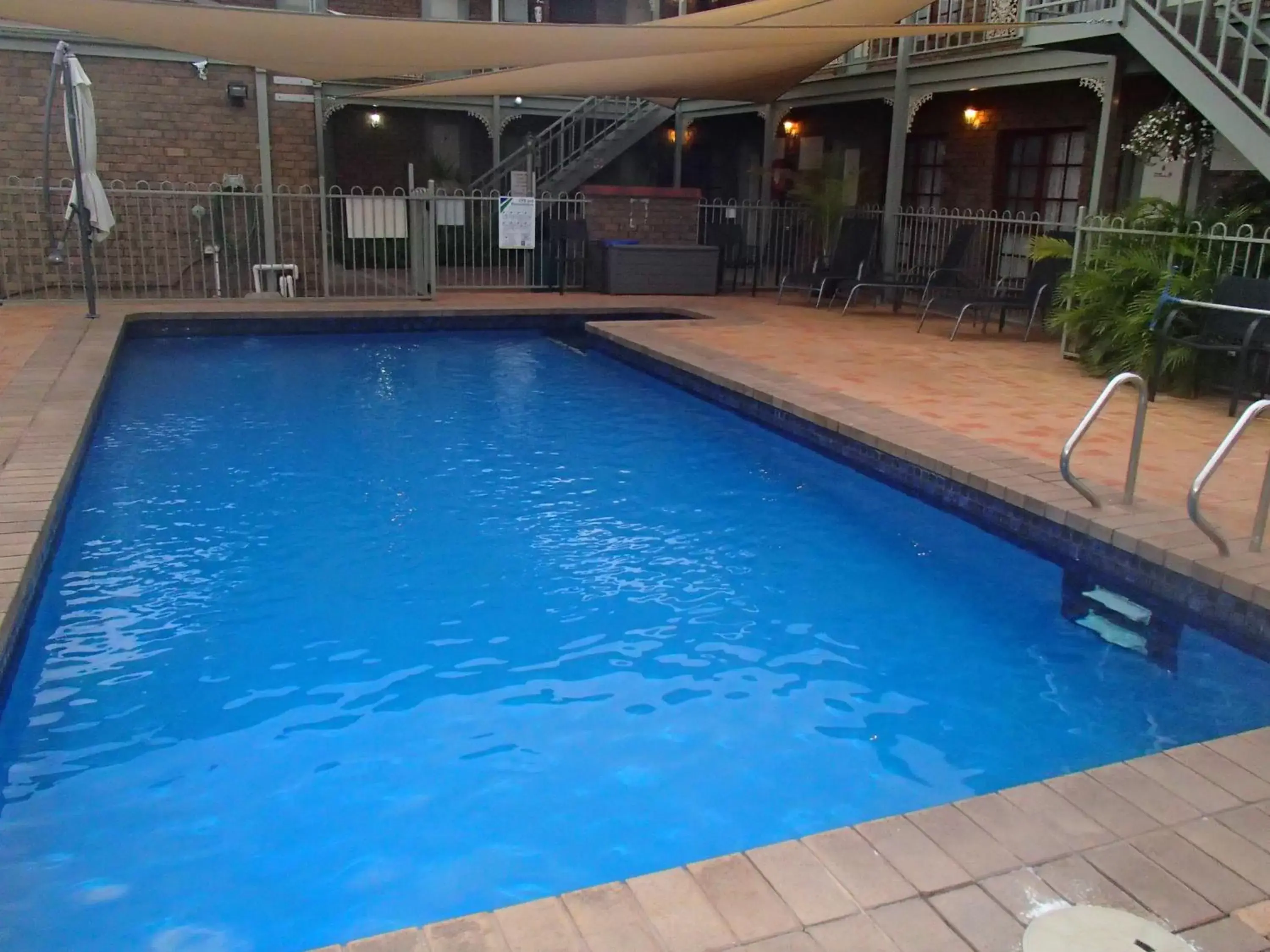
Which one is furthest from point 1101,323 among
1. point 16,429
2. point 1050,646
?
point 16,429

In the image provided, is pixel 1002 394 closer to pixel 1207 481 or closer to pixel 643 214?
pixel 1207 481

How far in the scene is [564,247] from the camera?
12.5 m

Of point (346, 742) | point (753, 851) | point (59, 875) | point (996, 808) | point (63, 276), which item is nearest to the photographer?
point (753, 851)

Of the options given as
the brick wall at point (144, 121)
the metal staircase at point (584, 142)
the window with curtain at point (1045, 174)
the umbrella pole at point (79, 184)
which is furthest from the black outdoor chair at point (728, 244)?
the umbrella pole at point (79, 184)

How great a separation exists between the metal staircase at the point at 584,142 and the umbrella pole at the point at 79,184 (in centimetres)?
643

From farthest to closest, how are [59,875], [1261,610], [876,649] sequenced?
[876,649], [1261,610], [59,875]

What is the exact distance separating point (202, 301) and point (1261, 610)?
10049 mm

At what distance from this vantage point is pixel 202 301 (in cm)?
1073

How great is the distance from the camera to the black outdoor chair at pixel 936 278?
1069cm

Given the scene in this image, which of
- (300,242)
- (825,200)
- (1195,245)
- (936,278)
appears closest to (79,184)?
(300,242)

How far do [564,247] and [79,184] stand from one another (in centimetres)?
538

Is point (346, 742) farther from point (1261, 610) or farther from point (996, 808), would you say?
point (1261, 610)

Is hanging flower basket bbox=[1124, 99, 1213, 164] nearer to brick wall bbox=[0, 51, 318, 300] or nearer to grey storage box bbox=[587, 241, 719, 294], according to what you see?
grey storage box bbox=[587, 241, 719, 294]

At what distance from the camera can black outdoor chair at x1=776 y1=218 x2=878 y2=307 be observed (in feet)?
39.3
